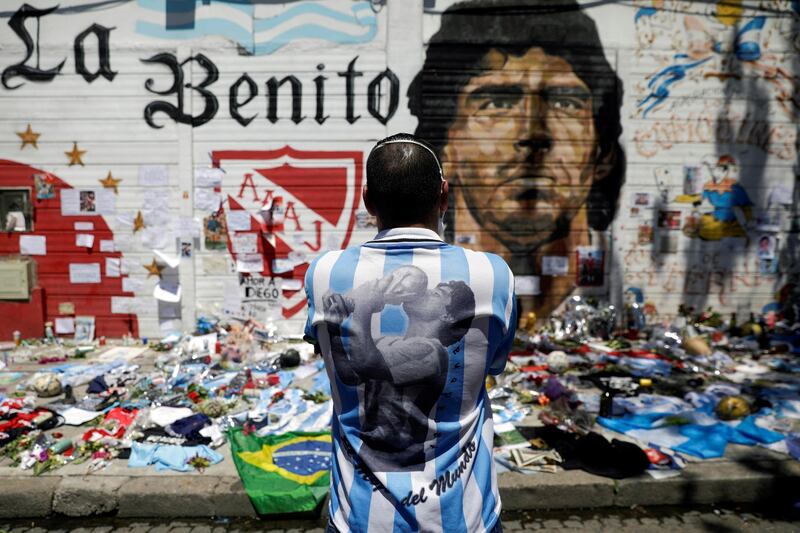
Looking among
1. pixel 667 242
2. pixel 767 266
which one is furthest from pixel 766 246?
pixel 667 242

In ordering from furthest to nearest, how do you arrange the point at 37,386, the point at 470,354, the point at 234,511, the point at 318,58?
the point at 318,58, the point at 37,386, the point at 234,511, the point at 470,354

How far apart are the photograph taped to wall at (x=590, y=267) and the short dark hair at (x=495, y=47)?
A: 2.13 meters

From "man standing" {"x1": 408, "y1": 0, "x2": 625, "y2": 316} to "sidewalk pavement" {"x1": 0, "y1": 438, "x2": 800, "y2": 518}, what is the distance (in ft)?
14.0

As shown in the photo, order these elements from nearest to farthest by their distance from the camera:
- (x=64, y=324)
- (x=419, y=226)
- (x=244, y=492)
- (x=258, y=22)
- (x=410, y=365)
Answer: (x=410, y=365) → (x=419, y=226) → (x=244, y=492) → (x=258, y=22) → (x=64, y=324)

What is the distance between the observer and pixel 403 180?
1.60 m

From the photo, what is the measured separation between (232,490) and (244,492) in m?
0.10

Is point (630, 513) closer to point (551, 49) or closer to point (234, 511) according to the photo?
point (234, 511)

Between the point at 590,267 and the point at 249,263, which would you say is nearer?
the point at 249,263

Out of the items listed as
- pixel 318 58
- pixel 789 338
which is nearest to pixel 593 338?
pixel 789 338

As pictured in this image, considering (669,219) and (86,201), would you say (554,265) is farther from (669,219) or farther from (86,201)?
(86,201)

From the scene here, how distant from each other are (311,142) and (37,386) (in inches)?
180

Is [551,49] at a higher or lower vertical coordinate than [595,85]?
higher

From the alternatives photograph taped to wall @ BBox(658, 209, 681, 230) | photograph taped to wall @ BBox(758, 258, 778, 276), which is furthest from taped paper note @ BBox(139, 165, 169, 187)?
photograph taped to wall @ BBox(758, 258, 778, 276)

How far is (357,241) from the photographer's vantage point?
7.93 m
